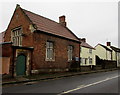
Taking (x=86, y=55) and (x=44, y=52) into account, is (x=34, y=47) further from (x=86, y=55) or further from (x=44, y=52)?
(x=86, y=55)

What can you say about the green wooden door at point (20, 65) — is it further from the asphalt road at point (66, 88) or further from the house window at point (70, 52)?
the house window at point (70, 52)

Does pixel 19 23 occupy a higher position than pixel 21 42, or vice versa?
pixel 19 23

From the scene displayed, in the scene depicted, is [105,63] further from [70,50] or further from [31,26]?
[31,26]

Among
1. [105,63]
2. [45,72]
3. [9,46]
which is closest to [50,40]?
[45,72]

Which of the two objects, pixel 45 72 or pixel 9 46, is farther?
pixel 45 72

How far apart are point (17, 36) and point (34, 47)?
174 inches

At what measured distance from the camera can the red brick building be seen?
14.8 m

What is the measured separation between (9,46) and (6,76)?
2983 millimetres

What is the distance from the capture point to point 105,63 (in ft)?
108

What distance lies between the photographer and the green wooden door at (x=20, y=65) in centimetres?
1444

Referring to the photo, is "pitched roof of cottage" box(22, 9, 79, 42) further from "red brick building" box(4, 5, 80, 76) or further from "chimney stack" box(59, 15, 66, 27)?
"chimney stack" box(59, 15, 66, 27)

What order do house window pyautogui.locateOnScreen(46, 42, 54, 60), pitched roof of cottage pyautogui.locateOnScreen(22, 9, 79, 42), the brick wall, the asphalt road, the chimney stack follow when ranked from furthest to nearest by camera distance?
1. the chimney stack
2. pitched roof of cottage pyautogui.locateOnScreen(22, 9, 79, 42)
3. house window pyautogui.locateOnScreen(46, 42, 54, 60)
4. the brick wall
5. the asphalt road

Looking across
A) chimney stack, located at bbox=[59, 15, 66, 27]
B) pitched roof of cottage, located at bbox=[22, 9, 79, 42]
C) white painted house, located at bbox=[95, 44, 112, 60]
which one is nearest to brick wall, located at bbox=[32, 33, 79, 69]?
pitched roof of cottage, located at bbox=[22, 9, 79, 42]

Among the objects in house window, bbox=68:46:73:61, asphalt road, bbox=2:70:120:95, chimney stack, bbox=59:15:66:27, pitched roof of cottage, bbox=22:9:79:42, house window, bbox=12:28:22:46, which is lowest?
asphalt road, bbox=2:70:120:95
